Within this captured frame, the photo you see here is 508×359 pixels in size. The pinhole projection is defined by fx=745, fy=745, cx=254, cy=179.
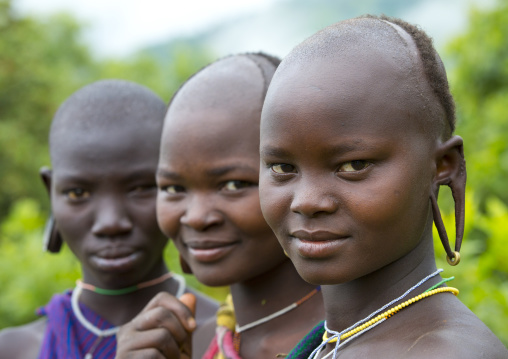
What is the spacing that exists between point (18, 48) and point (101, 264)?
42.2 feet

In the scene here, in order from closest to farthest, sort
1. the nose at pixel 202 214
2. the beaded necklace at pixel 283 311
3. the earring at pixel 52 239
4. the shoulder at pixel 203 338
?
the nose at pixel 202 214, the beaded necklace at pixel 283 311, the shoulder at pixel 203 338, the earring at pixel 52 239

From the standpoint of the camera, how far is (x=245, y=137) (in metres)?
2.64

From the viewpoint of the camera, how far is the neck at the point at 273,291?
106 inches

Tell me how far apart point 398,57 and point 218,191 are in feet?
3.07

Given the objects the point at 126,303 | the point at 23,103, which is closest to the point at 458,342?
the point at 126,303

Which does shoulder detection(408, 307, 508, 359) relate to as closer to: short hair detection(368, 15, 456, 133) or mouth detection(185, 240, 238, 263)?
short hair detection(368, 15, 456, 133)

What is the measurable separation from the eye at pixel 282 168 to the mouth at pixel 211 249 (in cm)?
70

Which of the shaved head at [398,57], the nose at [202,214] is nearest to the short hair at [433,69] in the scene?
the shaved head at [398,57]

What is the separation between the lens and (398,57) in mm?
1910

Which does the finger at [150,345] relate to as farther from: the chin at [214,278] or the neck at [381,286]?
the neck at [381,286]

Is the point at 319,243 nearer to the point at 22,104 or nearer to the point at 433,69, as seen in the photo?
the point at 433,69

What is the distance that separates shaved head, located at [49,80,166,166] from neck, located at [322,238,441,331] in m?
1.60

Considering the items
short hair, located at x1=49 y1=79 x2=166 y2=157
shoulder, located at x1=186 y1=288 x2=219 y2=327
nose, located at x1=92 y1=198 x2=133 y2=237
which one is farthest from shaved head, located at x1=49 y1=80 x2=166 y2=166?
shoulder, located at x1=186 y1=288 x2=219 y2=327

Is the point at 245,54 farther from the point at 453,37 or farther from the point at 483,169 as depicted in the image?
the point at 453,37
